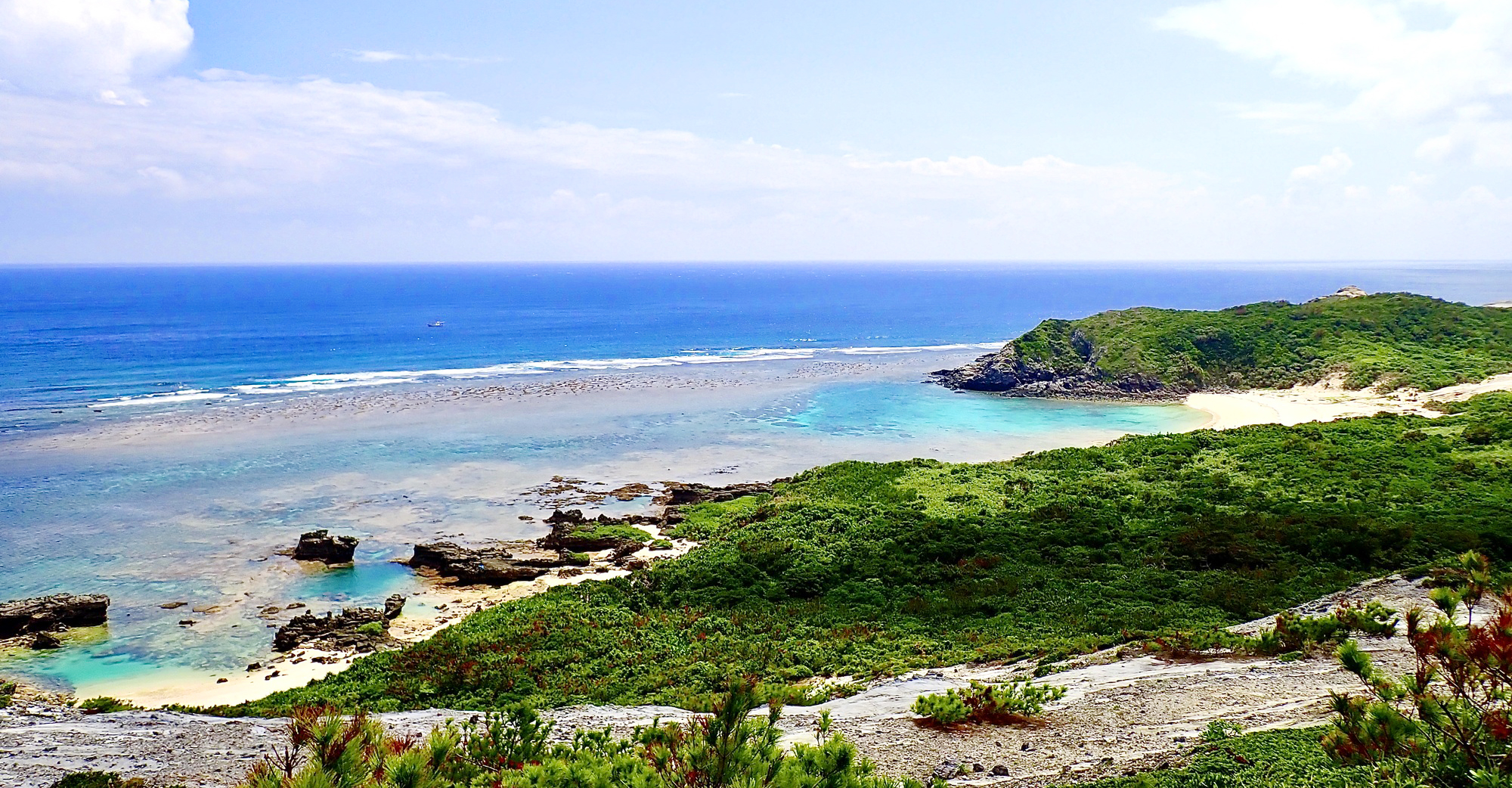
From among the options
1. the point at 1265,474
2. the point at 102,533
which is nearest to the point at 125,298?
the point at 102,533

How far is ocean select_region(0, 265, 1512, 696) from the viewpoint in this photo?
103 ft

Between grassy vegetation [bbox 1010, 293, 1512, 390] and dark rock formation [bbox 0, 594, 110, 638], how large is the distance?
70500 mm

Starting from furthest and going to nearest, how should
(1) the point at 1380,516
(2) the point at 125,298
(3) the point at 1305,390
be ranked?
(2) the point at 125,298 < (3) the point at 1305,390 < (1) the point at 1380,516

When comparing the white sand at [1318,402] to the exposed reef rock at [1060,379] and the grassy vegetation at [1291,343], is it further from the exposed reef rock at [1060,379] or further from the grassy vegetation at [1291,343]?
the exposed reef rock at [1060,379]

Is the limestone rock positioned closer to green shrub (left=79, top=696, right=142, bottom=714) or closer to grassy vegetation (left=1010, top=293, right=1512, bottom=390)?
green shrub (left=79, top=696, right=142, bottom=714)

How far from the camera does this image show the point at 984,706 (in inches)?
525

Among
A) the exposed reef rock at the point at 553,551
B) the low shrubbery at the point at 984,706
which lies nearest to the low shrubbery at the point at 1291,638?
the low shrubbery at the point at 984,706

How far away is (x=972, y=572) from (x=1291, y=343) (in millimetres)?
65229

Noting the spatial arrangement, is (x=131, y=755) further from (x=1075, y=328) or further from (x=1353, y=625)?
(x=1075, y=328)

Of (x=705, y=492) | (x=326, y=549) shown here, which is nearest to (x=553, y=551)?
(x=326, y=549)

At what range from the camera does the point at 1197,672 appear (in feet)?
49.1

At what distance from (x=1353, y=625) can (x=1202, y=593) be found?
18.5 ft

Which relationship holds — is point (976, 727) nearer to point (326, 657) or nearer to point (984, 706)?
point (984, 706)

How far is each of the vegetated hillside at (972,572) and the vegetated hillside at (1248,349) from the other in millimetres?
36244
